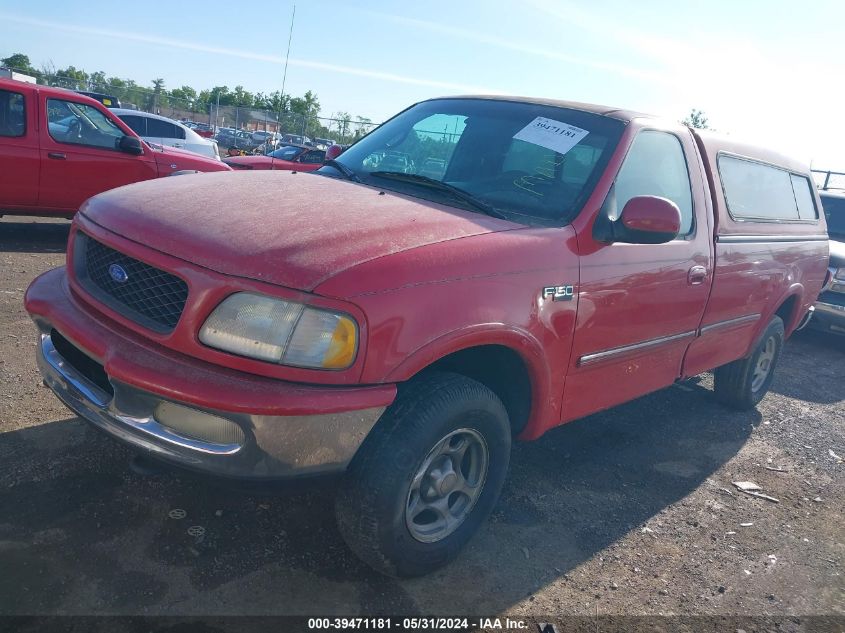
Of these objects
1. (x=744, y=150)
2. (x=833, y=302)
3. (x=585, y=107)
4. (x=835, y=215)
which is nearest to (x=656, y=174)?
(x=585, y=107)

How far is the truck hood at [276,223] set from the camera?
2217mm

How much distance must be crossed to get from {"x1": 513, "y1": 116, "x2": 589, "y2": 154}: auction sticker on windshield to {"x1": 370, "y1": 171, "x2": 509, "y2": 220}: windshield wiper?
0.50 metres

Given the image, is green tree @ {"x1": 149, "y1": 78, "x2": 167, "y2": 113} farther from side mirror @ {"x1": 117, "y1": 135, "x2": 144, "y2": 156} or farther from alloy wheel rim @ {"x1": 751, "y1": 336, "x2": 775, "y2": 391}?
alloy wheel rim @ {"x1": 751, "y1": 336, "x2": 775, "y2": 391}

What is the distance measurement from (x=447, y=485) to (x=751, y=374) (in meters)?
3.48

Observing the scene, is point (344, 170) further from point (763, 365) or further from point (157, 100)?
point (157, 100)

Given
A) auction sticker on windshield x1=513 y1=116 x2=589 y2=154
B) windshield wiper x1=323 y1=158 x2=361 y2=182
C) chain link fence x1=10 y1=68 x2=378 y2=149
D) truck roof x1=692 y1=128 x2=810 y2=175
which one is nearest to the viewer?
auction sticker on windshield x1=513 y1=116 x2=589 y2=154

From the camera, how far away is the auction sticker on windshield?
3.30 metres

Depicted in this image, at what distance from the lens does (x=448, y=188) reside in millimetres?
3152

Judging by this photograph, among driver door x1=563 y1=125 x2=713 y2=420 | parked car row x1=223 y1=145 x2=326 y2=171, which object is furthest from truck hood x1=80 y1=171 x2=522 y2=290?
parked car row x1=223 y1=145 x2=326 y2=171

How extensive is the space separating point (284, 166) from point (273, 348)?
40.6 feet

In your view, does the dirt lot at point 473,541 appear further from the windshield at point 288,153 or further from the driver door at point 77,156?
the windshield at point 288,153

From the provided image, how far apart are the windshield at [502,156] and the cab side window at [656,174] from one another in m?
0.16

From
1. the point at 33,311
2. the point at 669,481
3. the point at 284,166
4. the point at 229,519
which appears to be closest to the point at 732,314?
the point at 669,481

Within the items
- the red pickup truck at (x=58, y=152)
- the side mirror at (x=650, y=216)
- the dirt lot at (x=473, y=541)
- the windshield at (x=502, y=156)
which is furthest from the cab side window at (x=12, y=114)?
the side mirror at (x=650, y=216)
